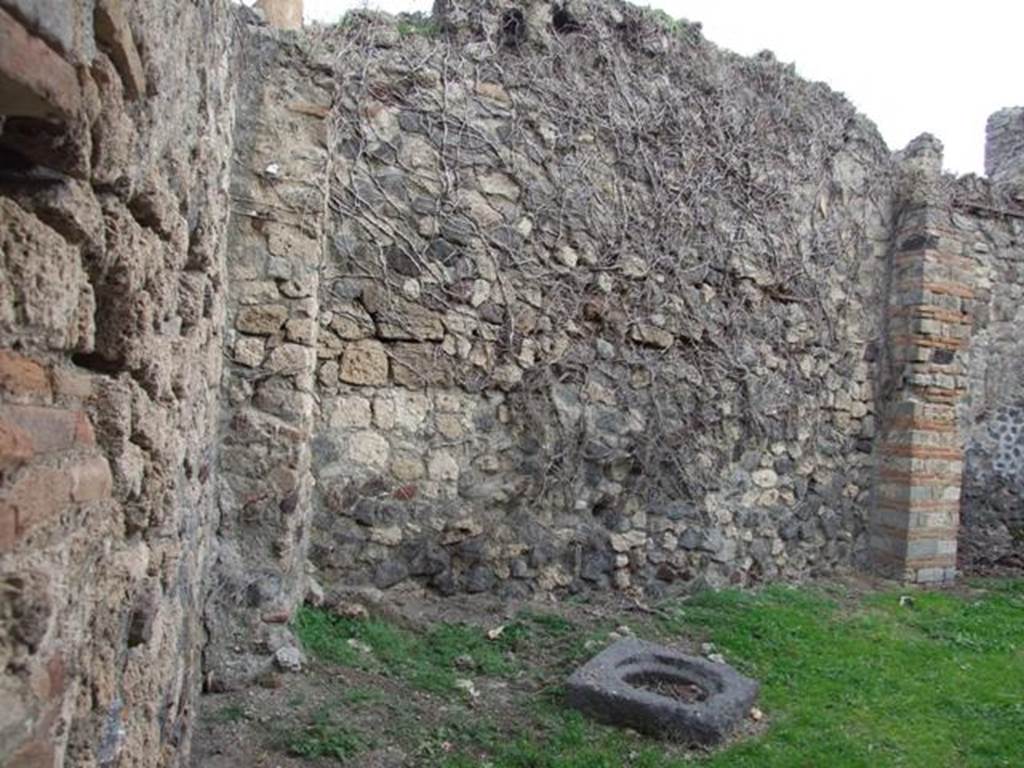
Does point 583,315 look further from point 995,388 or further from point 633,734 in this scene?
point 995,388

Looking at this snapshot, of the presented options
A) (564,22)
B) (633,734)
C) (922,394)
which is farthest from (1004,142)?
(633,734)

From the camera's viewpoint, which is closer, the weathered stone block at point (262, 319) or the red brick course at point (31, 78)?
the red brick course at point (31, 78)

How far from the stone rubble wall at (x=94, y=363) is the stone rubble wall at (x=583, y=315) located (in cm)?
244

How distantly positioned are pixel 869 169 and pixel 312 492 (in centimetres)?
545

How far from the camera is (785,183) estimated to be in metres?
6.68

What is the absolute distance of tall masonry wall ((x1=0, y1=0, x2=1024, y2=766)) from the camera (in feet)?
4.23

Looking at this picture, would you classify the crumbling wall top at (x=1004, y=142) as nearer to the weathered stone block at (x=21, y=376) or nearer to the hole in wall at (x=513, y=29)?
the hole in wall at (x=513, y=29)

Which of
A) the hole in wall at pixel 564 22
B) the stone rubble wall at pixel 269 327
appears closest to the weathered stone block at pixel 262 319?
the stone rubble wall at pixel 269 327

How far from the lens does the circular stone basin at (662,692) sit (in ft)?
12.4

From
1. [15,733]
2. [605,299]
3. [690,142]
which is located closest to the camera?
[15,733]

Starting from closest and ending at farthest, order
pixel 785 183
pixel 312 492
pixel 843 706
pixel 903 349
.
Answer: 1. pixel 843 706
2. pixel 312 492
3. pixel 785 183
4. pixel 903 349

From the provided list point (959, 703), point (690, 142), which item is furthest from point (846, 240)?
point (959, 703)

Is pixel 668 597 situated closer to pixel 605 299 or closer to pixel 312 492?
pixel 605 299

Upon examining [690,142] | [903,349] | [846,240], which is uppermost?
[690,142]
